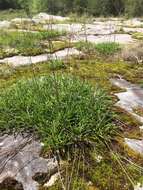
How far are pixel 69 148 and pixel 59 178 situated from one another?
21.4 inches

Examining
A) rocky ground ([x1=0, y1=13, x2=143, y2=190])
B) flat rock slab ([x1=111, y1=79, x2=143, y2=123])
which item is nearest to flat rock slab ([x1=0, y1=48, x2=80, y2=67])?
rocky ground ([x1=0, y1=13, x2=143, y2=190])

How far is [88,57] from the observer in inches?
412

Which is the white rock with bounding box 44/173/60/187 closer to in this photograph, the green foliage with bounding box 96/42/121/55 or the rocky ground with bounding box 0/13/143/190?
the rocky ground with bounding box 0/13/143/190

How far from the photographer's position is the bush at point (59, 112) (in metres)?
5.44

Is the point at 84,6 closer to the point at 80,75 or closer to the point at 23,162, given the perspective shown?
the point at 80,75

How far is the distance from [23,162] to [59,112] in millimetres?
893

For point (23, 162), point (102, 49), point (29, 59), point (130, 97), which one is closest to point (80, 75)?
point (130, 97)

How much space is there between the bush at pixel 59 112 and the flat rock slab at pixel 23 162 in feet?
0.64

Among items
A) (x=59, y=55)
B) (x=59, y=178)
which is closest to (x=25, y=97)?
(x=59, y=178)

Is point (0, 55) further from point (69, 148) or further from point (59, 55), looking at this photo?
point (69, 148)

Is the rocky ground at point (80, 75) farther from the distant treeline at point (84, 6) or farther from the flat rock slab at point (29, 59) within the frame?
the distant treeline at point (84, 6)

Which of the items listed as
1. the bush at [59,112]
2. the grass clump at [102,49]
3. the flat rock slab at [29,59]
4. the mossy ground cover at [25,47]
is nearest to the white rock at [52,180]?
the bush at [59,112]

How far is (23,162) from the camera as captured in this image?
204 inches

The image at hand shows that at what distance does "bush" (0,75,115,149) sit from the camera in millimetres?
5438
